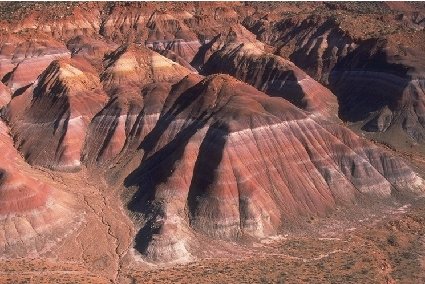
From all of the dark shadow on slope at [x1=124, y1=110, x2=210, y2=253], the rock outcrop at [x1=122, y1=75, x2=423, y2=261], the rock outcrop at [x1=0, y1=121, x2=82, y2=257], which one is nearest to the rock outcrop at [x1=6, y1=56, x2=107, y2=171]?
the rock outcrop at [x1=122, y1=75, x2=423, y2=261]

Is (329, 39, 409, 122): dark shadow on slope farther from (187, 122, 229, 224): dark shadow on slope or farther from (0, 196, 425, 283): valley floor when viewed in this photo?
(187, 122, 229, 224): dark shadow on slope

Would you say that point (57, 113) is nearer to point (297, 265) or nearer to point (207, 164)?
point (207, 164)

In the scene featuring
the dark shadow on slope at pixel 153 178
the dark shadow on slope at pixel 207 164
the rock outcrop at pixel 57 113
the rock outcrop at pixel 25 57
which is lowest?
the rock outcrop at pixel 25 57

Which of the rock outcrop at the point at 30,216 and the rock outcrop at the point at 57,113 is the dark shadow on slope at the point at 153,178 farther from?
the rock outcrop at the point at 57,113

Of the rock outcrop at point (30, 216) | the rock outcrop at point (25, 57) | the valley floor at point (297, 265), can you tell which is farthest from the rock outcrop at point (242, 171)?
the rock outcrop at point (25, 57)

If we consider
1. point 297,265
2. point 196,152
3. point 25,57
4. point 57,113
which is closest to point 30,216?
point 196,152

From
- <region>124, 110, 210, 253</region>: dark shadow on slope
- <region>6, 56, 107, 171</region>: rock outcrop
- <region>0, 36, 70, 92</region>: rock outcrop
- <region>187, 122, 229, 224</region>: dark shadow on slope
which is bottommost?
<region>0, 36, 70, 92</region>: rock outcrop

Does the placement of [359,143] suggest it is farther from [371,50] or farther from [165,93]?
[371,50]

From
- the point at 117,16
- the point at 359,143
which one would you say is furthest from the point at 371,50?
the point at 117,16
